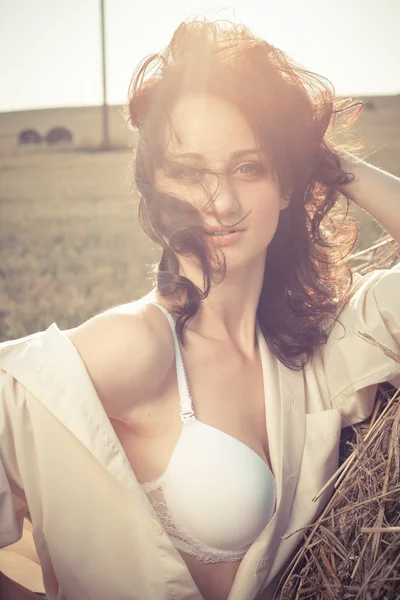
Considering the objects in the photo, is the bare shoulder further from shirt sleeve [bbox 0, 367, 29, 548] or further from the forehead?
the forehead

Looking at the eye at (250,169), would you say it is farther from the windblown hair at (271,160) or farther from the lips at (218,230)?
the lips at (218,230)

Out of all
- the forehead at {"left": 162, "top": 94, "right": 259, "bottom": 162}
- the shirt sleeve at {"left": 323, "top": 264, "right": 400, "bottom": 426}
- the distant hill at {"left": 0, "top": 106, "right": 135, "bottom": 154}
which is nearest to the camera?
the forehead at {"left": 162, "top": 94, "right": 259, "bottom": 162}

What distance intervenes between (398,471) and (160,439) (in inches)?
28.2

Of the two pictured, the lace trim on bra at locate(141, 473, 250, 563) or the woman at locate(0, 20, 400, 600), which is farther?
the lace trim on bra at locate(141, 473, 250, 563)

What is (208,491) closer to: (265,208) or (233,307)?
(233,307)

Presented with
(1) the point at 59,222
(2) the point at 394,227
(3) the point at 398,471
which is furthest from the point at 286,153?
(1) the point at 59,222

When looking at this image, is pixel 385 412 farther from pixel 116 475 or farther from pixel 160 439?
pixel 116 475

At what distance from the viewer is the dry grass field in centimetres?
765

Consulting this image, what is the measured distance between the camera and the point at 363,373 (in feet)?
7.02

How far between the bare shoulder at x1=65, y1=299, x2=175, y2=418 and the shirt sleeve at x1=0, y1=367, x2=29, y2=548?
0.21 m

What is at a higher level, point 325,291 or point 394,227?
point 394,227

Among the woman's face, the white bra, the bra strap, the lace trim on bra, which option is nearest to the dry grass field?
the woman's face

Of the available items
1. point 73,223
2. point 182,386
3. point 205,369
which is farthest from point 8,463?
point 73,223

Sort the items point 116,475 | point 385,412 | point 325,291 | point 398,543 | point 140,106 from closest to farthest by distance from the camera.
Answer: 1. point 398,543
2. point 116,475
3. point 385,412
4. point 140,106
5. point 325,291
